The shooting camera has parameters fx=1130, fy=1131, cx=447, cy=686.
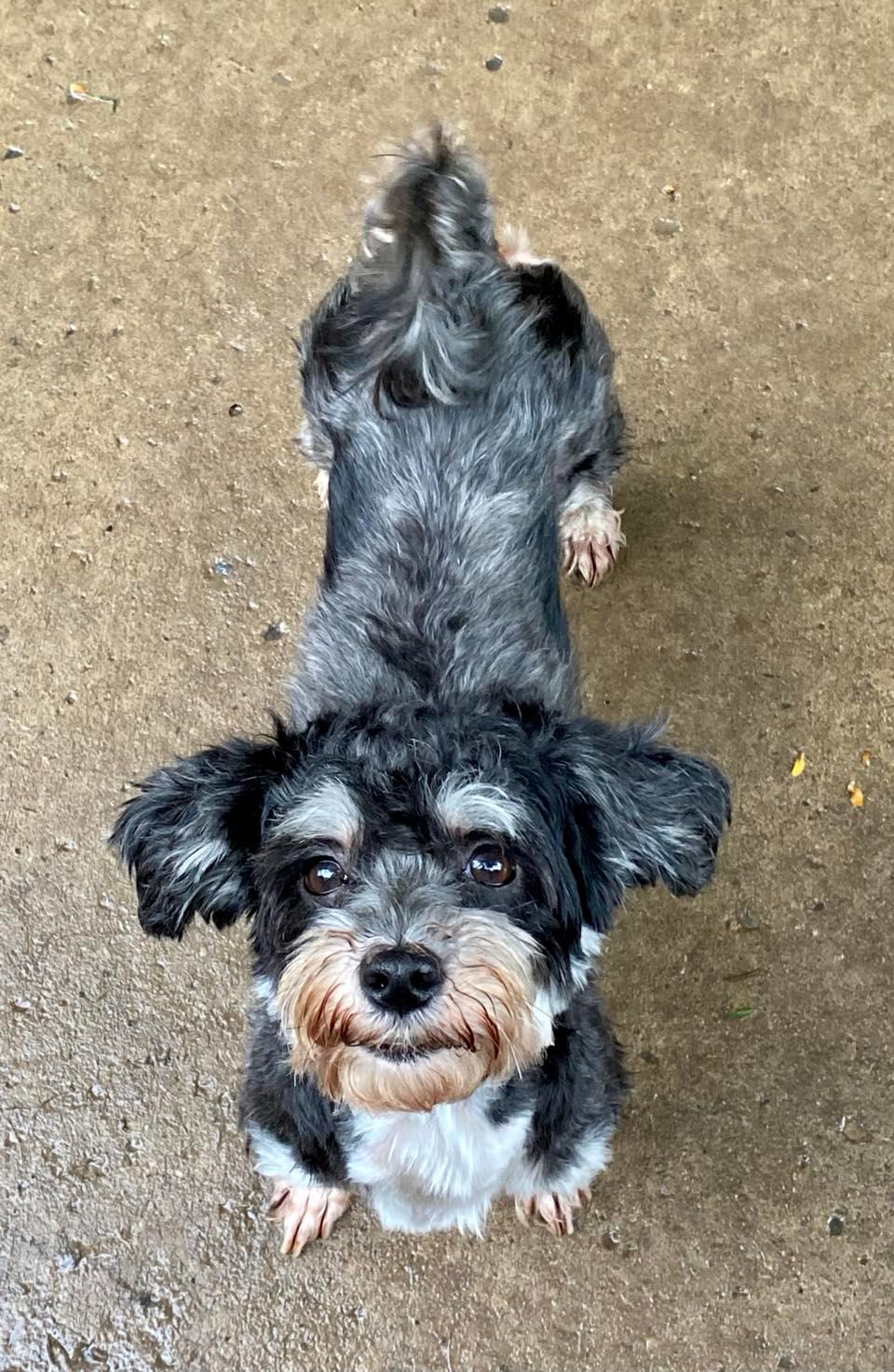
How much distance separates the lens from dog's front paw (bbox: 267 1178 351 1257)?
8.77 ft

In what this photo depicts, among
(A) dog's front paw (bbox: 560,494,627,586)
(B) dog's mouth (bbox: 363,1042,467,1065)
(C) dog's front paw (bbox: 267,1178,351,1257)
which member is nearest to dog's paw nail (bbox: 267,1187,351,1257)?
(C) dog's front paw (bbox: 267,1178,351,1257)

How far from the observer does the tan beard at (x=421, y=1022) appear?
1.83 m

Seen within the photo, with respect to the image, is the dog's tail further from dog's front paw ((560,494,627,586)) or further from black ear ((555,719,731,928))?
black ear ((555,719,731,928))

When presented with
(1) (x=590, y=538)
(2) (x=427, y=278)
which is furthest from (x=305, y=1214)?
(2) (x=427, y=278)

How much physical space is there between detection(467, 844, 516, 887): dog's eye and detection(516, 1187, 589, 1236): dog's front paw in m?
1.04

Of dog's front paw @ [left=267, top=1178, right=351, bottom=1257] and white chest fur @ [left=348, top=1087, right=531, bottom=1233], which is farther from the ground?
white chest fur @ [left=348, top=1087, right=531, bottom=1233]

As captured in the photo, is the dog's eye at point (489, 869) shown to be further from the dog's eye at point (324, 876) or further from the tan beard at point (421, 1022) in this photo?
the dog's eye at point (324, 876)

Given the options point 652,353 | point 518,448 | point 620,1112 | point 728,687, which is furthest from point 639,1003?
point 652,353

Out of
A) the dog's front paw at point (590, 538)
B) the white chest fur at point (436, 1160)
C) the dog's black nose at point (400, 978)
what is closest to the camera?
the dog's black nose at point (400, 978)

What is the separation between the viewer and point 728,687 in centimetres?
321

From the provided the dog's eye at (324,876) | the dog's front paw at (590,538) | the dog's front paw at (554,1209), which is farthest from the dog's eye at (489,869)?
the dog's front paw at (590,538)

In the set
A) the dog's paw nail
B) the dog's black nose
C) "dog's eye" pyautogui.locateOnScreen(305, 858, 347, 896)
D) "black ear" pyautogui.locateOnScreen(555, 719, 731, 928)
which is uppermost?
"black ear" pyautogui.locateOnScreen(555, 719, 731, 928)

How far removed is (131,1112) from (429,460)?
1.80 metres

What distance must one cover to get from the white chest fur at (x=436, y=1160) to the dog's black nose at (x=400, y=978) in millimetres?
449
